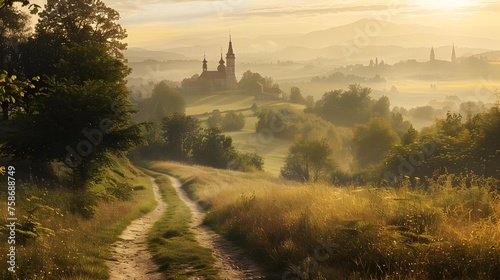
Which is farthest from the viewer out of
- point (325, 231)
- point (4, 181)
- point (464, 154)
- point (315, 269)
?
point (464, 154)

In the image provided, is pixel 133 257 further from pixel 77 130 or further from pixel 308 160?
pixel 308 160

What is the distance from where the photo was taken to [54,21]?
119 ft

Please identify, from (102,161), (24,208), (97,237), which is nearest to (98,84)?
(102,161)

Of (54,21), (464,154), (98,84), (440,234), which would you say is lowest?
(464,154)

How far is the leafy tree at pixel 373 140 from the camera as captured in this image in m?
89.9

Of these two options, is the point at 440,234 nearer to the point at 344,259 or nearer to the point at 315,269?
the point at 344,259

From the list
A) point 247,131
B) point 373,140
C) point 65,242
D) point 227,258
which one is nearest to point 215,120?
point 247,131

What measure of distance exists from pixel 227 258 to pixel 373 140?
8337cm

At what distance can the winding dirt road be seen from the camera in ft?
32.9

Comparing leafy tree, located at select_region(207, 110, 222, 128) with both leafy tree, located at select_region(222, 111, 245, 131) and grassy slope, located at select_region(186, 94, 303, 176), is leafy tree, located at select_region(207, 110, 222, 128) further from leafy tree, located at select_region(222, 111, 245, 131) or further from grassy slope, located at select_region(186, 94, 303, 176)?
Result: grassy slope, located at select_region(186, 94, 303, 176)

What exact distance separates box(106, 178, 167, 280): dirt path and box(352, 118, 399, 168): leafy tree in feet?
257

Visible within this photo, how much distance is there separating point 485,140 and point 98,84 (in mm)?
27940

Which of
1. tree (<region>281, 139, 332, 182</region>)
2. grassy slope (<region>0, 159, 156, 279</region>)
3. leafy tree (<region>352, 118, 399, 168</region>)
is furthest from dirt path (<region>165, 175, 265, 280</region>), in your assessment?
leafy tree (<region>352, 118, 399, 168</region>)

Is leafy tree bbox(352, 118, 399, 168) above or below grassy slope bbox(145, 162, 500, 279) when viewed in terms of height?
below
